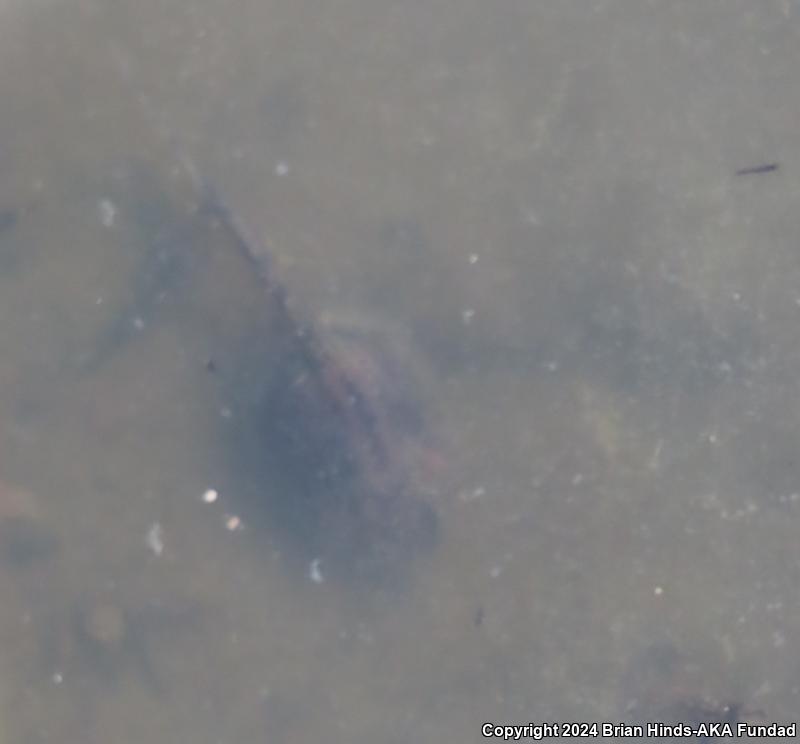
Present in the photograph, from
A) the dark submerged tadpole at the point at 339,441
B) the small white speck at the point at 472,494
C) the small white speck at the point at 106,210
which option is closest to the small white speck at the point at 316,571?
the dark submerged tadpole at the point at 339,441

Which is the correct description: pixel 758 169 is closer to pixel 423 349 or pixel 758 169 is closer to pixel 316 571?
pixel 423 349

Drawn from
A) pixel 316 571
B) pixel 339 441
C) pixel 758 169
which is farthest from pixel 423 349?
pixel 758 169

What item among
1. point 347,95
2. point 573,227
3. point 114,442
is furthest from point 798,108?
point 114,442

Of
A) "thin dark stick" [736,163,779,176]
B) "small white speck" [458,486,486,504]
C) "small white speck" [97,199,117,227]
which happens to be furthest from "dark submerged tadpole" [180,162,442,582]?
"thin dark stick" [736,163,779,176]

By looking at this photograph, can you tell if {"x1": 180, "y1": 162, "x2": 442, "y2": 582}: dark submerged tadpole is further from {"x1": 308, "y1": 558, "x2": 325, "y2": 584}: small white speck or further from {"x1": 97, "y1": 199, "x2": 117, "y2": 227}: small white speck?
{"x1": 97, "y1": 199, "x2": 117, "y2": 227}: small white speck

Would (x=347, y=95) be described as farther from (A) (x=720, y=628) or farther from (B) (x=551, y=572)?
(A) (x=720, y=628)

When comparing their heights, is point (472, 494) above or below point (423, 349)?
below

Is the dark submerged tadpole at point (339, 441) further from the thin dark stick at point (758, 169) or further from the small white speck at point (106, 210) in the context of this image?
the thin dark stick at point (758, 169)
